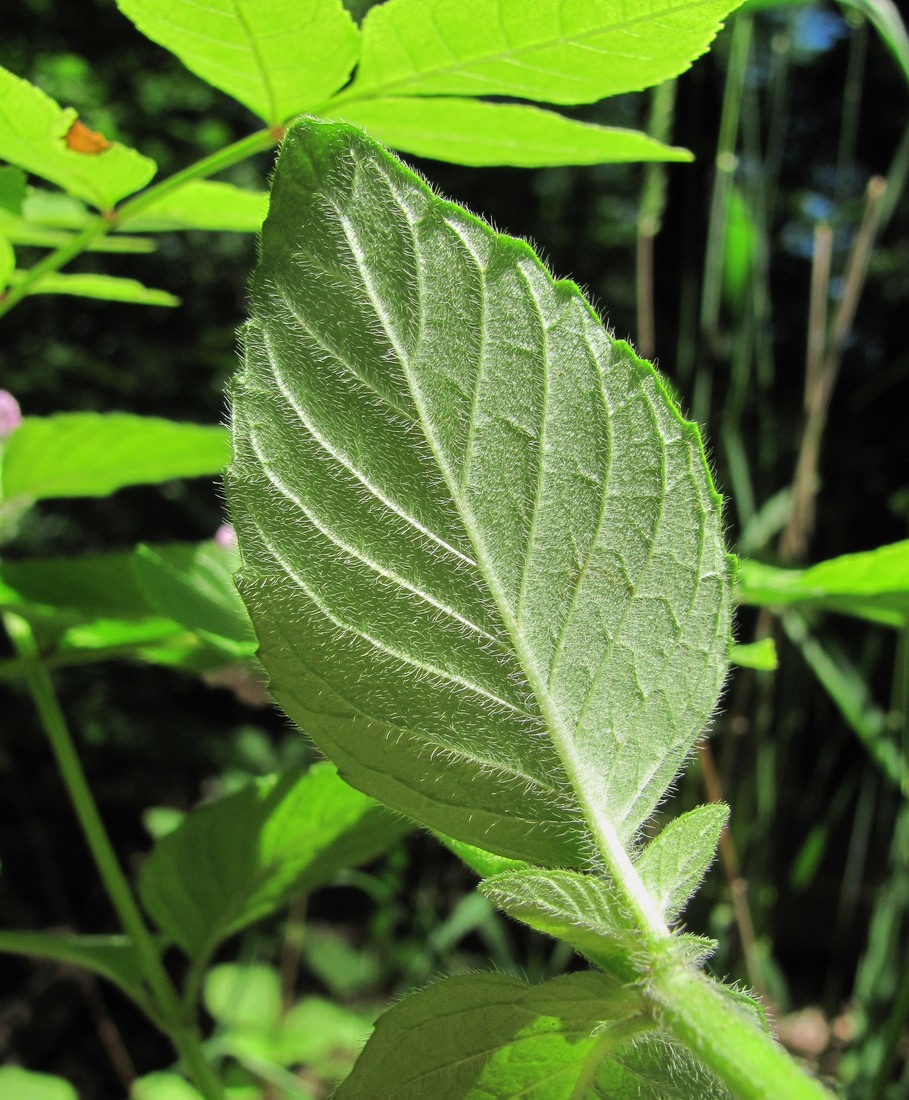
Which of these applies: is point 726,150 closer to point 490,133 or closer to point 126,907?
point 490,133

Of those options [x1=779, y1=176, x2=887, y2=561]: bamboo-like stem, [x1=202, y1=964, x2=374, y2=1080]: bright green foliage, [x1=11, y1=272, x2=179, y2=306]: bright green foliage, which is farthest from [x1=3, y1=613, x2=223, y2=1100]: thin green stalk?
[x1=202, y1=964, x2=374, y2=1080]: bright green foliage

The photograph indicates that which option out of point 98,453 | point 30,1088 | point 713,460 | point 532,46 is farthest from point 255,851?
point 713,460

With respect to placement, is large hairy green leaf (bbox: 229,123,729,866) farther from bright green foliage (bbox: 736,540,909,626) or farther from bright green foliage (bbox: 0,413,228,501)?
bright green foliage (bbox: 0,413,228,501)

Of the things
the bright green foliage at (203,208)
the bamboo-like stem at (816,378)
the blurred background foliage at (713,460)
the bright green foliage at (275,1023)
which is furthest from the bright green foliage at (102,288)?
the bright green foliage at (275,1023)

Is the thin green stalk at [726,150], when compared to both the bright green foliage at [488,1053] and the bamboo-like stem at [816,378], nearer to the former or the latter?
the bamboo-like stem at [816,378]

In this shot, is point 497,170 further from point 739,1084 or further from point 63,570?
point 739,1084

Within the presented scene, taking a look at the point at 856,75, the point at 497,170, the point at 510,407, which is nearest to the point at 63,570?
the point at 510,407
